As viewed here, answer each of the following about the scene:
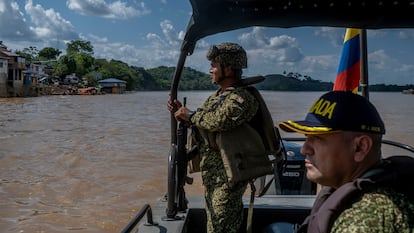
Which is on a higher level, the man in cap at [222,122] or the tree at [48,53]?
the tree at [48,53]

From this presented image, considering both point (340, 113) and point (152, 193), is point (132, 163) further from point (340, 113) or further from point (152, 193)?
point (340, 113)

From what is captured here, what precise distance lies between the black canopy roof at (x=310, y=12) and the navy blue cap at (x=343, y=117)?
0.40 metres

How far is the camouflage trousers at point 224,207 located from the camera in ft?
7.70

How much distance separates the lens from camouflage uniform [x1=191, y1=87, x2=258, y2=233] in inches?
89.0

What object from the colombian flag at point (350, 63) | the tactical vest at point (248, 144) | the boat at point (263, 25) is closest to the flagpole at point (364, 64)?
the boat at point (263, 25)

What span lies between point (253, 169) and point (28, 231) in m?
4.62

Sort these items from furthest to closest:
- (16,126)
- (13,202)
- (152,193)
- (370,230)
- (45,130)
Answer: (16,126)
(45,130)
(152,193)
(13,202)
(370,230)

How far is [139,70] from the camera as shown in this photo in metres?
130

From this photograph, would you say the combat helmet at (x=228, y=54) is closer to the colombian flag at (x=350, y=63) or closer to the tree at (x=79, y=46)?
the colombian flag at (x=350, y=63)

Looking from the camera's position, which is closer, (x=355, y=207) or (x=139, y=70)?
(x=355, y=207)

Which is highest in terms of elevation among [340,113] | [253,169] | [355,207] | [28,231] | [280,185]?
[340,113]

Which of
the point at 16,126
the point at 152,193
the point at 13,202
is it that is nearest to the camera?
the point at 13,202

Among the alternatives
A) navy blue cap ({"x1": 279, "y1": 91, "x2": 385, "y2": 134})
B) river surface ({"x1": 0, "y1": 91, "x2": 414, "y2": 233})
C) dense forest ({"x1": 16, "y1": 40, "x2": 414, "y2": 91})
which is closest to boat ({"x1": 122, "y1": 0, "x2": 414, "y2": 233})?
navy blue cap ({"x1": 279, "y1": 91, "x2": 385, "y2": 134})

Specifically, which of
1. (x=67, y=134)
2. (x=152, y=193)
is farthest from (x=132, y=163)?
(x=67, y=134)
